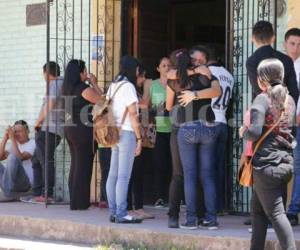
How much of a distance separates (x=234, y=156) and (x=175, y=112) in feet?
5.33

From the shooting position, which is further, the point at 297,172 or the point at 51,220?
the point at 51,220

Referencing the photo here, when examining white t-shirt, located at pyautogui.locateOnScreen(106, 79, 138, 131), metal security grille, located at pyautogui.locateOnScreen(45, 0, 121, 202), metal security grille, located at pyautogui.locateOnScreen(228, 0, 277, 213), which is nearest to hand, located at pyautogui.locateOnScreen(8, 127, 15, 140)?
metal security grille, located at pyautogui.locateOnScreen(45, 0, 121, 202)

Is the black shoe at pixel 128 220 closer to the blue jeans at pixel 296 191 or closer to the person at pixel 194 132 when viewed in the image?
the person at pixel 194 132

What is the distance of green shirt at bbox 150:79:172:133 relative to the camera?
8805mm

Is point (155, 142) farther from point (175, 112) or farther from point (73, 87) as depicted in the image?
point (175, 112)

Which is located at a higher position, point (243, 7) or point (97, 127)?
point (243, 7)

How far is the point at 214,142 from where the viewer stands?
7.10 metres

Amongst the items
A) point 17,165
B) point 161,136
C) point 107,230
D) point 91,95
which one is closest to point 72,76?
point 91,95

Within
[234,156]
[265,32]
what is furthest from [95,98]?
[265,32]

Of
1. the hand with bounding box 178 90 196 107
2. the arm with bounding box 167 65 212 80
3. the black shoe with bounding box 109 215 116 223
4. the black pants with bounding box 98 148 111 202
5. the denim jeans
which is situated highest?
the arm with bounding box 167 65 212 80

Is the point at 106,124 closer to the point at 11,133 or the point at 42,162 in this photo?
the point at 42,162

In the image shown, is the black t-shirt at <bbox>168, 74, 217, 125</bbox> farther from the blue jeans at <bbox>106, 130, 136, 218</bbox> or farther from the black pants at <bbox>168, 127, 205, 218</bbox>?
the blue jeans at <bbox>106, 130, 136, 218</bbox>

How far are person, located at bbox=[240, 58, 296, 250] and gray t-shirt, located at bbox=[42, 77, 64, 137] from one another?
386 cm

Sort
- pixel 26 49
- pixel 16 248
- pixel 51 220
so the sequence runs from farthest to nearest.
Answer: pixel 26 49
pixel 51 220
pixel 16 248
